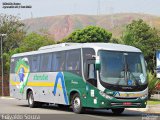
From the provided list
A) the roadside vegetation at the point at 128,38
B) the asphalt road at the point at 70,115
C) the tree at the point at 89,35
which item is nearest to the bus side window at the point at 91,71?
the asphalt road at the point at 70,115

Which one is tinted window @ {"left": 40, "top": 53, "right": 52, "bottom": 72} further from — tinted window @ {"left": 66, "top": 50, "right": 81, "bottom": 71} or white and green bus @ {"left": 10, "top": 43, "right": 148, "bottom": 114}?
tinted window @ {"left": 66, "top": 50, "right": 81, "bottom": 71}

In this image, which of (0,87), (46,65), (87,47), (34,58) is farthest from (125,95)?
(0,87)

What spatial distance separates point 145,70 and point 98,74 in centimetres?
228

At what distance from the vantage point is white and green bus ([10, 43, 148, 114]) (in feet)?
68.9

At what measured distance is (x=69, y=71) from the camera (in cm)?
2328

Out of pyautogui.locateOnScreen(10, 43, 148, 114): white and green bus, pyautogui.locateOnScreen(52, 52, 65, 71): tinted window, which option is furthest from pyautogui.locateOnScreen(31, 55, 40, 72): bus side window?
pyautogui.locateOnScreen(52, 52, 65, 71): tinted window

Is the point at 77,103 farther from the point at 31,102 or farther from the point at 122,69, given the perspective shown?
the point at 31,102

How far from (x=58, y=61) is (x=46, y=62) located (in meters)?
1.64

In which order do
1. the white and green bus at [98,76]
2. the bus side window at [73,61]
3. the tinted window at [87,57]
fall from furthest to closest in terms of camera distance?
the bus side window at [73,61] < the tinted window at [87,57] < the white and green bus at [98,76]

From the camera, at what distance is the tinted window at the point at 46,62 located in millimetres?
25812

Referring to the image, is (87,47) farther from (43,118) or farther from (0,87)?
(0,87)

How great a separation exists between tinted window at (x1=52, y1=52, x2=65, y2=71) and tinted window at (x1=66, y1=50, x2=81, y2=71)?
546 millimetres

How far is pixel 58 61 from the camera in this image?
24.7 m

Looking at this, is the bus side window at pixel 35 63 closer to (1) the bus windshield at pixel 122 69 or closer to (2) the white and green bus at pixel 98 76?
(2) the white and green bus at pixel 98 76
